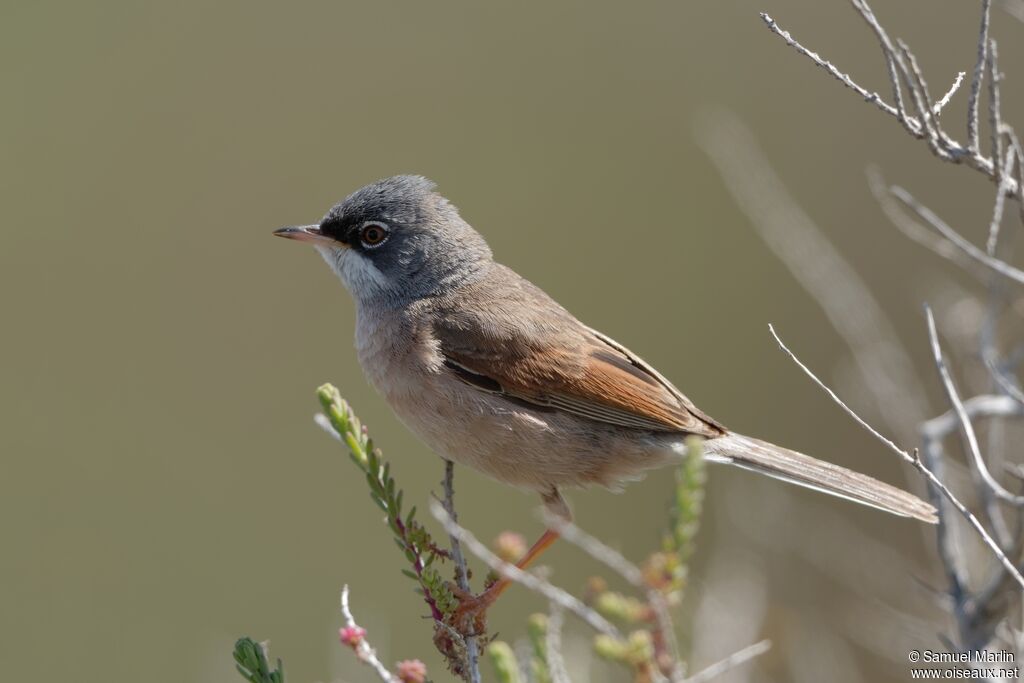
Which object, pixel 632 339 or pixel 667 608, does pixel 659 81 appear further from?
pixel 667 608

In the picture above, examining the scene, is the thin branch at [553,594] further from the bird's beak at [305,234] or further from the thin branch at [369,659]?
the bird's beak at [305,234]

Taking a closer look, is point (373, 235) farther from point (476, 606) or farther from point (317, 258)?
point (317, 258)

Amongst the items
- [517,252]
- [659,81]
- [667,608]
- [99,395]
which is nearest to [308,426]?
[99,395]

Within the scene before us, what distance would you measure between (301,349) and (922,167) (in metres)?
4.84

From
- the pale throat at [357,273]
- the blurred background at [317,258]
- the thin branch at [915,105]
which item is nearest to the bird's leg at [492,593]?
the pale throat at [357,273]

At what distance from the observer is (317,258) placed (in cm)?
897

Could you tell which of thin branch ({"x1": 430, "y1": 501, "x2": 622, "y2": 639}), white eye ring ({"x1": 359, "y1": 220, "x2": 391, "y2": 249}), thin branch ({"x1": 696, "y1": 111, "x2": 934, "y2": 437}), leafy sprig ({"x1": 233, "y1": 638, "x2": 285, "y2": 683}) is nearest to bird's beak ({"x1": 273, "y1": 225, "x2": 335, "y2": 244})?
white eye ring ({"x1": 359, "y1": 220, "x2": 391, "y2": 249})

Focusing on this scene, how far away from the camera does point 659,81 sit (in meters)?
8.93

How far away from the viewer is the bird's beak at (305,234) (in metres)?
4.31

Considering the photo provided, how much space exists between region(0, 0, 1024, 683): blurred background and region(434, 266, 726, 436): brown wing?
3.16 meters

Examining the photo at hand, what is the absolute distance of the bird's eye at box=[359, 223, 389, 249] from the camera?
14.5 ft

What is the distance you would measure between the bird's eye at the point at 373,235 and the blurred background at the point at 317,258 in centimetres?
324

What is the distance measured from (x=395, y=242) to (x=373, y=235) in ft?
0.32

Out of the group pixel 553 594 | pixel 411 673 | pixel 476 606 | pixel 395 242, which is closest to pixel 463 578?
pixel 476 606
